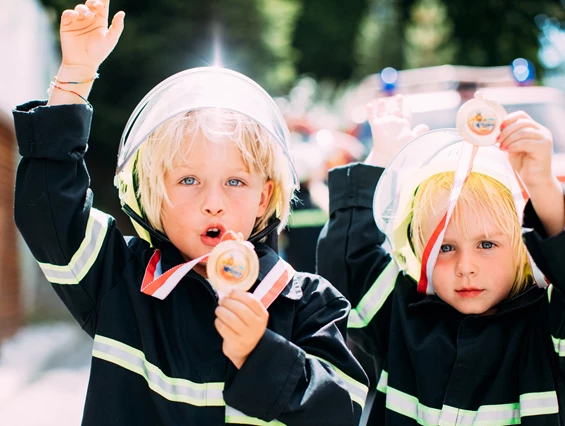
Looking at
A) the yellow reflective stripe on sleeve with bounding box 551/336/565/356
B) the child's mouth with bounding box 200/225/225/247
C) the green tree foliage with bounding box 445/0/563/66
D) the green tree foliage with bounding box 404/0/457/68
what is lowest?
the yellow reflective stripe on sleeve with bounding box 551/336/565/356

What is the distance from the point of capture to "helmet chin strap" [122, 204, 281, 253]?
7.90 ft

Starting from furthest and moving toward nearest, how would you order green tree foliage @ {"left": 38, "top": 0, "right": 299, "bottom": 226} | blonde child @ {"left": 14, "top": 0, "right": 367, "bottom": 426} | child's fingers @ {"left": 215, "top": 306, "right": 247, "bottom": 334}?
1. green tree foliage @ {"left": 38, "top": 0, "right": 299, "bottom": 226}
2. blonde child @ {"left": 14, "top": 0, "right": 367, "bottom": 426}
3. child's fingers @ {"left": 215, "top": 306, "right": 247, "bottom": 334}

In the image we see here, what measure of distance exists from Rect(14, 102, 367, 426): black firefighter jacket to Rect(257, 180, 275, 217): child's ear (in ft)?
0.81

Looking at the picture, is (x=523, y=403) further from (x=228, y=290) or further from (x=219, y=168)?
(x=219, y=168)

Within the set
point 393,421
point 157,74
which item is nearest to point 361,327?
point 393,421

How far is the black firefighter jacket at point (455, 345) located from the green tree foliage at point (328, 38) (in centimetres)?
3649

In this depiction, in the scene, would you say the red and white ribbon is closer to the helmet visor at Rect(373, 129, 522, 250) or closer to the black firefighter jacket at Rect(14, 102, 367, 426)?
the black firefighter jacket at Rect(14, 102, 367, 426)

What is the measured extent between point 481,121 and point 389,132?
742 millimetres

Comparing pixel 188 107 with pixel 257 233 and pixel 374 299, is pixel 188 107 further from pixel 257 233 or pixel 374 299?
pixel 374 299

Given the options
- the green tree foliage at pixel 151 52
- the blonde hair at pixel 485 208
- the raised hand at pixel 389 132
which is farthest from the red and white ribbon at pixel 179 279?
the green tree foliage at pixel 151 52

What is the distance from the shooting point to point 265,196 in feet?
8.33

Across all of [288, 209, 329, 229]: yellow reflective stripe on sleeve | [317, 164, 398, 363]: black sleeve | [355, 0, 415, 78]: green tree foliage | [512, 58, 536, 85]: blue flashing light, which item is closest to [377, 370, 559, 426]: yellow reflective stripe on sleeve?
[317, 164, 398, 363]: black sleeve

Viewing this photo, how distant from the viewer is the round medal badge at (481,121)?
7.50ft

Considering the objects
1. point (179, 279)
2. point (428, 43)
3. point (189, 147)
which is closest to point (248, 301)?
point (179, 279)
